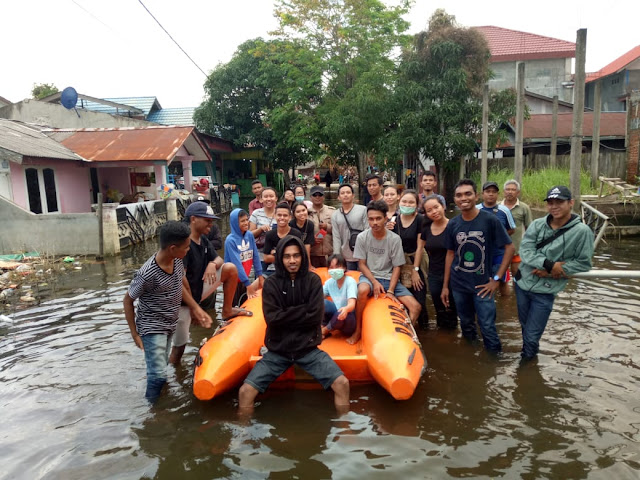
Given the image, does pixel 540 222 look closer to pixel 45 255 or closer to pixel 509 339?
pixel 509 339

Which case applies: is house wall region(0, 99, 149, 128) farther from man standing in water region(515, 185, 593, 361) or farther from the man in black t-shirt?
man standing in water region(515, 185, 593, 361)

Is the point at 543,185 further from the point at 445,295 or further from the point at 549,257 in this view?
the point at 549,257

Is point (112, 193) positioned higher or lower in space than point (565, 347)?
higher

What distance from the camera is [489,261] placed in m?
4.62

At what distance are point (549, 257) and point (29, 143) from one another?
14.3 metres

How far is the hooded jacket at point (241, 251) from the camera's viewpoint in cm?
→ 555

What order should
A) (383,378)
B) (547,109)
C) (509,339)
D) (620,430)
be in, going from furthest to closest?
1. (547,109)
2. (509,339)
3. (383,378)
4. (620,430)

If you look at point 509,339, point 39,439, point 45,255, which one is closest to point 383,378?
point 509,339

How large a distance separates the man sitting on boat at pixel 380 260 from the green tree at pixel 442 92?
12.5 m

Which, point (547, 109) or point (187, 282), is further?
point (547, 109)

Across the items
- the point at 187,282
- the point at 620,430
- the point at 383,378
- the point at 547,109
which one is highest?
the point at 547,109

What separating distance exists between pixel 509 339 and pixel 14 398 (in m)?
5.18

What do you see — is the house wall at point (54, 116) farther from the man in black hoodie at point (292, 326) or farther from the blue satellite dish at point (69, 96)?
the man in black hoodie at point (292, 326)

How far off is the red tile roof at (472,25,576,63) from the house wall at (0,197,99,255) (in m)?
24.9
